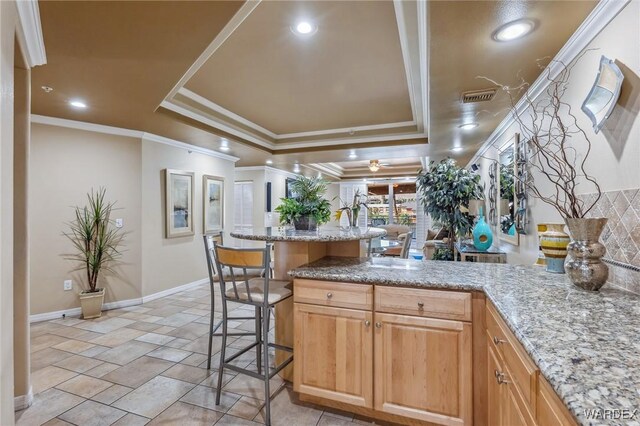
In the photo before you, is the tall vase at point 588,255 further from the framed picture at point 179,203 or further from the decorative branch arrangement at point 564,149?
the framed picture at point 179,203

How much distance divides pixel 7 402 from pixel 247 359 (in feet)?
5.42

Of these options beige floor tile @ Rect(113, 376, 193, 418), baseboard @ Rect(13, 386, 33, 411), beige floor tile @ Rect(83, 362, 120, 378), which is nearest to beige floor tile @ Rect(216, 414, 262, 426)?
beige floor tile @ Rect(113, 376, 193, 418)

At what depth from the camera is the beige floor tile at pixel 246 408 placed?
1995 millimetres

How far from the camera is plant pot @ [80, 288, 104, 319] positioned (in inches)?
144

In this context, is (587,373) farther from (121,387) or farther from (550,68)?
(121,387)

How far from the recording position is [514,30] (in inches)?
70.4

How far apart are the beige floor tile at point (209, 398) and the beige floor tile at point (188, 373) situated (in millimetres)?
143

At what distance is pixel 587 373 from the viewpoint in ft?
2.58

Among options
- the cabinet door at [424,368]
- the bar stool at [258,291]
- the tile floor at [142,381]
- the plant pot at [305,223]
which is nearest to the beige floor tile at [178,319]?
the tile floor at [142,381]

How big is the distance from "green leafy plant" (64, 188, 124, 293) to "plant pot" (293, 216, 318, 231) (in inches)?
107

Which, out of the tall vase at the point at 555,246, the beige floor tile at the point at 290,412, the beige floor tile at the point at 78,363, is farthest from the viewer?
the beige floor tile at the point at 78,363

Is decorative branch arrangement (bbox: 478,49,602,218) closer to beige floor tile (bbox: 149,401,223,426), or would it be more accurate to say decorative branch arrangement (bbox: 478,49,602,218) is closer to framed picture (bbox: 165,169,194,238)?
beige floor tile (bbox: 149,401,223,426)

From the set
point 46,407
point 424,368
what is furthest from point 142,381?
point 424,368

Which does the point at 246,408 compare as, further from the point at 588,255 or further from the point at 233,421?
the point at 588,255
